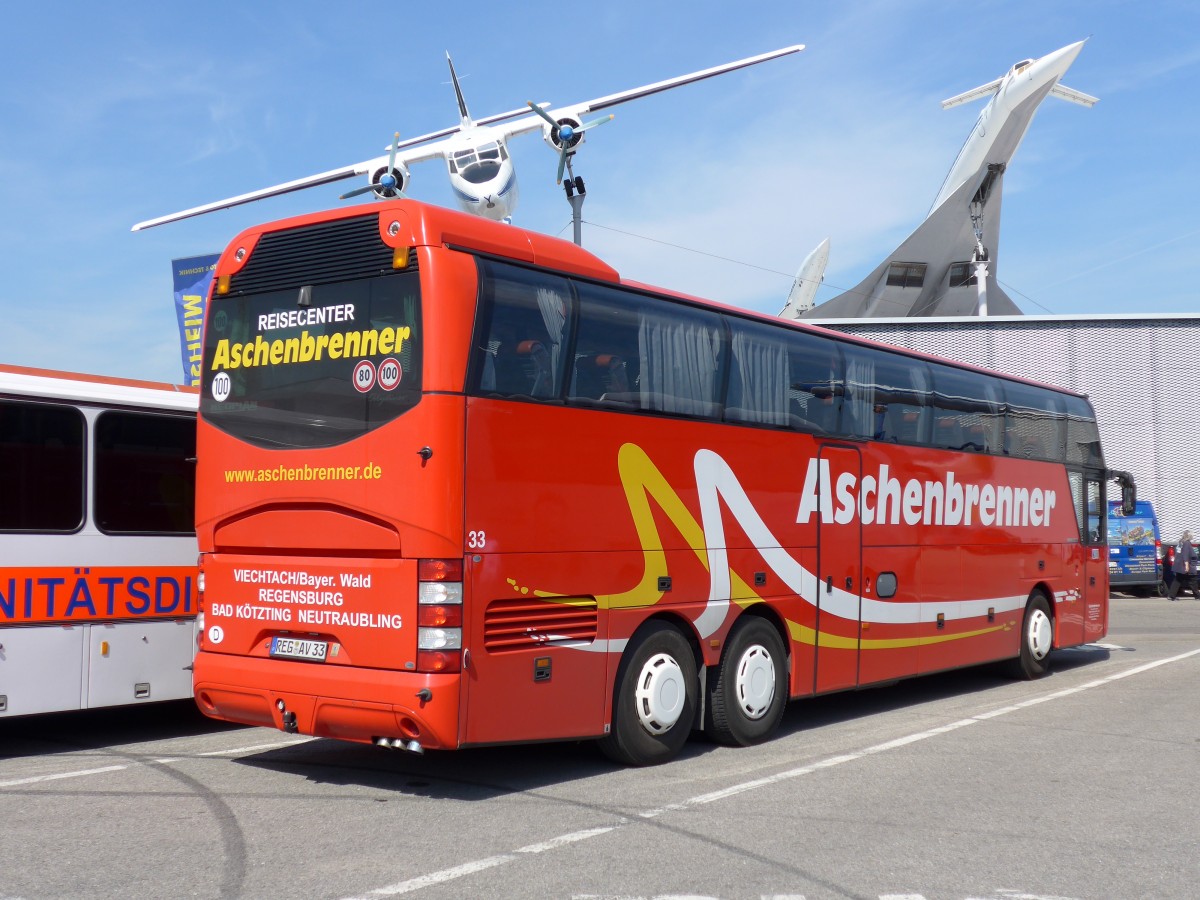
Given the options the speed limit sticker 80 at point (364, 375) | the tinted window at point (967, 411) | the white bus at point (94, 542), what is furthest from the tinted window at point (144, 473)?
the tinted window at point (967, 411)

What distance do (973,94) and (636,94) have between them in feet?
125

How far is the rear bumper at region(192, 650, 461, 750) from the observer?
6637 millimetres

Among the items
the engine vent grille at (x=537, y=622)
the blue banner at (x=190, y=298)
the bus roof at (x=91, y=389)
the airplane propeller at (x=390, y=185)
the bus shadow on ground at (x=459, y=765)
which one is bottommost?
the bus shadow on ground at (x=459, y=765)

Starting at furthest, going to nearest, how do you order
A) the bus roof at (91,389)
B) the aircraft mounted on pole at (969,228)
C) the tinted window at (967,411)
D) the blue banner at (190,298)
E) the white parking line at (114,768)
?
the aircraft mounted on pole at (969,228) < the blue banner at (190,298) < the tinted window at (967,411) < the bus roof at (91,389) < the white parking line at (114,768)

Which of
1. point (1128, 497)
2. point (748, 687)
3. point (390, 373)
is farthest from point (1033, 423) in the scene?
point (390, 373)

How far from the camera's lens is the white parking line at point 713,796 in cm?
519

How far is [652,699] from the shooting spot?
26.5ft

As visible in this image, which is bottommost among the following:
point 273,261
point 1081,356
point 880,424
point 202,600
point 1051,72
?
point 202,600

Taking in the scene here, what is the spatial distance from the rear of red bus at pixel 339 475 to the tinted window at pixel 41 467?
4.39 ft

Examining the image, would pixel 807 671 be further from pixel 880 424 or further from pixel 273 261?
pixel 273 261

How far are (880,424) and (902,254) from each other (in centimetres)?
6294

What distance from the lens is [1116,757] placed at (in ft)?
28.2

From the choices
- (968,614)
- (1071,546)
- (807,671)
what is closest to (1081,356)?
(1071,546)

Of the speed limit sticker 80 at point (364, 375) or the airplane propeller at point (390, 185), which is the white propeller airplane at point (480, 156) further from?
the speed limit sticker 80 at point (364, 375)
